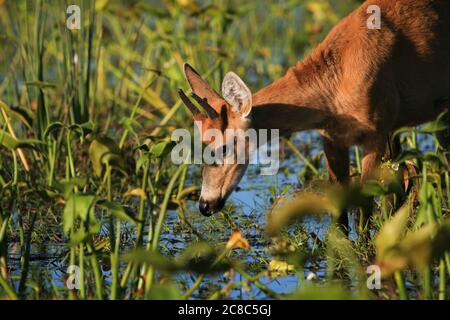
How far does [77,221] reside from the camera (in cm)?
702

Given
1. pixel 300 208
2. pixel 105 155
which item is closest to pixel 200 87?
pixel 105 155

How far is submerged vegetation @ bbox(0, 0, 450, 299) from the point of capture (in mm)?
4934

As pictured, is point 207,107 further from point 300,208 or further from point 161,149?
point 300,208

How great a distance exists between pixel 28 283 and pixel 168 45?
208 inches

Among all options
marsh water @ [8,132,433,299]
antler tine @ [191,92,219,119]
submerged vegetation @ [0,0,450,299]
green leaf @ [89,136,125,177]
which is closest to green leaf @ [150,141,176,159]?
submerged vegetation @ [0,0,450,299]

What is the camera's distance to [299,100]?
7.03 m

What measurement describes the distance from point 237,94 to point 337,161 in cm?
122

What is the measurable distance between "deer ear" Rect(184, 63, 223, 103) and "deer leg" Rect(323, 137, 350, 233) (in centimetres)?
98

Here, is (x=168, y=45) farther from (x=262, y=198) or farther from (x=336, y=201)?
(x=336, y=201)

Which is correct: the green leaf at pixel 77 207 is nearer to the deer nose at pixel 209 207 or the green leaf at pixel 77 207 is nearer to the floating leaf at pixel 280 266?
the floating leaf at pixel 280 266

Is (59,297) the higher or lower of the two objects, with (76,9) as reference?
lower

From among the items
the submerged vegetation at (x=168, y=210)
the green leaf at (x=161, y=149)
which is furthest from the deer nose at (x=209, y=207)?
the green leaf at (x=161, y=149)
